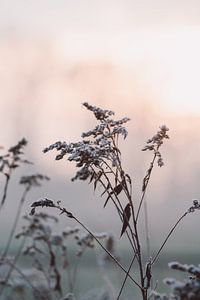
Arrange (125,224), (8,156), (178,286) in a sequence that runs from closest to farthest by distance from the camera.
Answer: (178,286) < (125,224) < (8,156)

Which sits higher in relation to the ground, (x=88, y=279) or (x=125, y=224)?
(x=88, y=279)

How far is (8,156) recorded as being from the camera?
17.7ft

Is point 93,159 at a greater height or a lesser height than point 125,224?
greater

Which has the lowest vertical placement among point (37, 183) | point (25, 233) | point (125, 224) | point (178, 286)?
point (178, 286)

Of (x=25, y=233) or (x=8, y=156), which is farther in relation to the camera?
(x=25, y=233)

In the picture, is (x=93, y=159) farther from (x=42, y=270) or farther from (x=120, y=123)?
(x=42, y=270)

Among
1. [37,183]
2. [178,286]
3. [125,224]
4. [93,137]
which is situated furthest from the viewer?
[37,183]

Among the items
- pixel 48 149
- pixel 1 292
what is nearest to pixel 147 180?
pixel 48 149

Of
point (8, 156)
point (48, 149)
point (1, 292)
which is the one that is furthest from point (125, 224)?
point (1, 292)

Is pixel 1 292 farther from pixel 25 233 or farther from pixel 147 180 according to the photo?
pixel 147 180

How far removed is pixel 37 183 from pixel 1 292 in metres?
1.36

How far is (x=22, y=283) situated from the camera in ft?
19.8

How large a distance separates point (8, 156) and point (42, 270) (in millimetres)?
1589

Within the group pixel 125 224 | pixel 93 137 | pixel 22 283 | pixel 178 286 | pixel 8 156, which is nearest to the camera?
pixel 178 286
